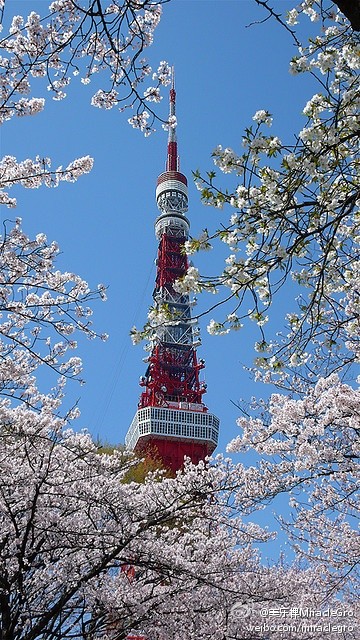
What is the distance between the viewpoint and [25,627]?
6.33 m

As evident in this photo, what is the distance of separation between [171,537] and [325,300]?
548cm

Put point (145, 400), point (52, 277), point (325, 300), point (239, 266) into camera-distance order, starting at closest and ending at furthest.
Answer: point (239, 266)
point (325, 300)
point (52, 277)
point (145, 400)

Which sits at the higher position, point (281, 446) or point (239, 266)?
point (281, 446)

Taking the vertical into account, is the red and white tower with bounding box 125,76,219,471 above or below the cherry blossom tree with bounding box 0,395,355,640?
above

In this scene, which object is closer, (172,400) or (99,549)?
(99,549)

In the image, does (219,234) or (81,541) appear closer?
(219,234)

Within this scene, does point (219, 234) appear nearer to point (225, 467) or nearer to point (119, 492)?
point (119, 492)

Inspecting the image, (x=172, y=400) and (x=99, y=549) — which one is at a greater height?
Answer: (x=172, y=400)

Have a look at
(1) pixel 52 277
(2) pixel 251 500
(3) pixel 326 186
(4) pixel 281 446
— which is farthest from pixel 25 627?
(3) pixel 326 186

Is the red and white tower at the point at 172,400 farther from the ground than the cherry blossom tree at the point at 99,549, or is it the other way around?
the red and white tower at the point at 172,400

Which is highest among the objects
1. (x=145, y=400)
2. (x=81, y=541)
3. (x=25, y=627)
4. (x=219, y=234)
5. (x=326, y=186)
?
(x=145, y=400)

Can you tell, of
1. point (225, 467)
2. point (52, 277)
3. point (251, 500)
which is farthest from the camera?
point (225, 467)

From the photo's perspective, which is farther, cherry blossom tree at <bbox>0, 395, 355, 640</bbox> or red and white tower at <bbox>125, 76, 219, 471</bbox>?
red and white tower at <bbox>125, 76, 219, 471</bbox>

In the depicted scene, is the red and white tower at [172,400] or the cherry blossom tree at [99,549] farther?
A: the red and white tower at [172,400]
